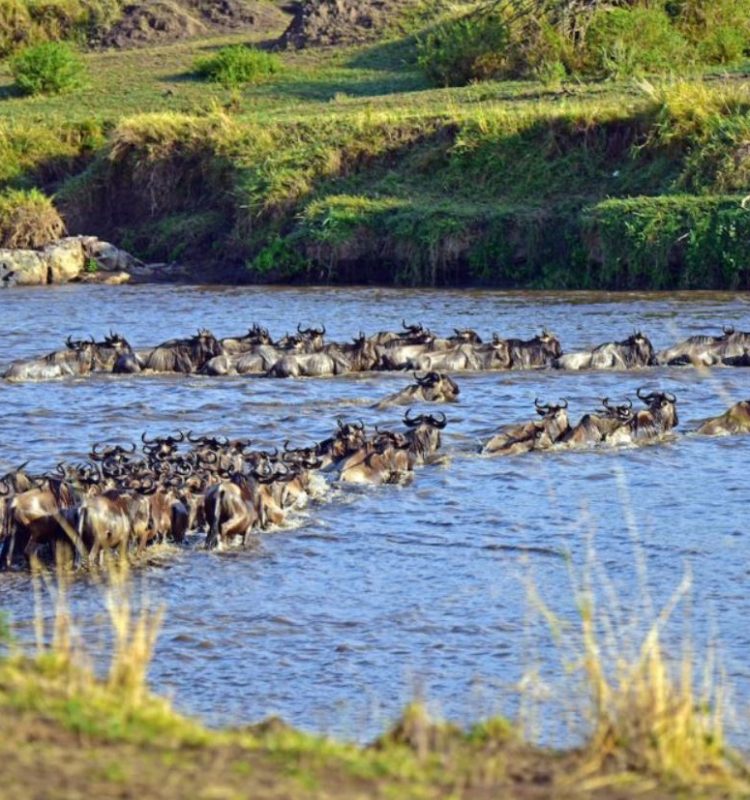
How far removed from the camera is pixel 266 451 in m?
13.7

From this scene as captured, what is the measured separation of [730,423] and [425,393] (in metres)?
2.97

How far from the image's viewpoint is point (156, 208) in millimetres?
29016

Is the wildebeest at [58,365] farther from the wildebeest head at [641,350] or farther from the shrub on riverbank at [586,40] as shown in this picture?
the shrub on riverbank at [586,40]

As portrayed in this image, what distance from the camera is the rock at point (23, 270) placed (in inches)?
1028

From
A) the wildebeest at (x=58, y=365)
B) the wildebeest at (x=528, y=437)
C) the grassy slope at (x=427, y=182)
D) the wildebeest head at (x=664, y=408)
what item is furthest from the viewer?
the grassy slope at (x=427, y=182)

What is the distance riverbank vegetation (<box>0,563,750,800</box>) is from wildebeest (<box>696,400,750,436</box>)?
8507 mm

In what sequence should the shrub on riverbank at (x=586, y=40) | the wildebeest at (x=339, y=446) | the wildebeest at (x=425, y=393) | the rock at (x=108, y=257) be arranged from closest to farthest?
the wildebeest at (x=339, y=446)
the wildebeest at (x=425, y=393)
the rock at (x=108, y=257)
the shrub on riverbank at (x=586, y=40)

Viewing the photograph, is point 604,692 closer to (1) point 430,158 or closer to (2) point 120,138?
(1) point 430,158

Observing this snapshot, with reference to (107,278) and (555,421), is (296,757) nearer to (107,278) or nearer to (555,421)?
(555,421)

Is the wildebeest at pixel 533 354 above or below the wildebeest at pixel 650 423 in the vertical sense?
above

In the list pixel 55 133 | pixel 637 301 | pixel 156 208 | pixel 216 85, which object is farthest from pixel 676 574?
pixel 216 85

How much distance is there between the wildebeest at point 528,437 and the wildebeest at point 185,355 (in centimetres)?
506

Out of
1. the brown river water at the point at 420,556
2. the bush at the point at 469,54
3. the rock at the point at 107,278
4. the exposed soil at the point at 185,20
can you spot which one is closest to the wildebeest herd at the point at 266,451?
the brown river water at the point at 420,556

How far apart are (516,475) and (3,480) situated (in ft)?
13.2
